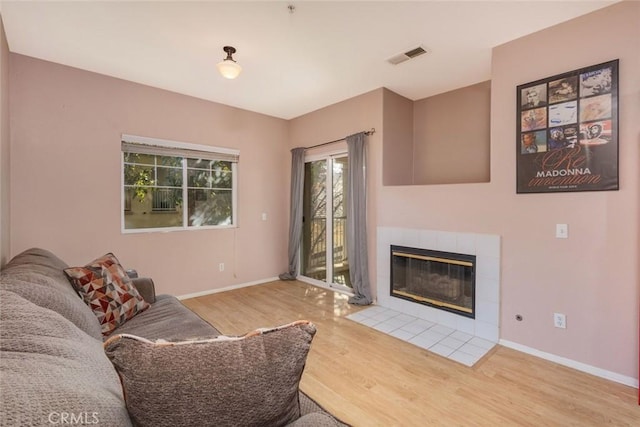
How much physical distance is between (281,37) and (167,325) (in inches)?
97.7

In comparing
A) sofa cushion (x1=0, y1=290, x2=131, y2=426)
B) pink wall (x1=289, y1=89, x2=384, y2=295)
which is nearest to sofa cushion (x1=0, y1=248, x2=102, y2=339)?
sofa cushion (x1=0, y1=290, x2=131, y2=426)

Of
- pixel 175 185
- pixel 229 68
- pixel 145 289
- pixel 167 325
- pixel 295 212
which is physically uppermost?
pixel 229 68

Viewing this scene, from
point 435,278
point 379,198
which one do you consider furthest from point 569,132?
point 379,198

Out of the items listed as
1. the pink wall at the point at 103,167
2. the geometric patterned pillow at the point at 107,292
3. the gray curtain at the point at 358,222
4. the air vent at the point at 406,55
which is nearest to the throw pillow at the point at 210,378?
the geometric patterned pillow at the point at 107,292

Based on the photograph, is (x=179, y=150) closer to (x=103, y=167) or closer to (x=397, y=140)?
(x=103, y=167)

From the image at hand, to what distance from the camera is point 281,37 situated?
2.59 m

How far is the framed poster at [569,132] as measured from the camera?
220 centimetres

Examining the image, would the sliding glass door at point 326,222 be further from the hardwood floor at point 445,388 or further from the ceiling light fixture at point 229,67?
the ceiling light fixture at point 229,67

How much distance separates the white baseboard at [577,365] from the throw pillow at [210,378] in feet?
8.78

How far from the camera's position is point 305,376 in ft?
7.39

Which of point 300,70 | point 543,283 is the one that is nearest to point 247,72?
point 300,70

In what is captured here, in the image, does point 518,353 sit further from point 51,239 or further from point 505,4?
point 51,239

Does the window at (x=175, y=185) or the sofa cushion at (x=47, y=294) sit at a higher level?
the window at (x=175, y=185)

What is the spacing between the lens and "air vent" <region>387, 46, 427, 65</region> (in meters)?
2.81
